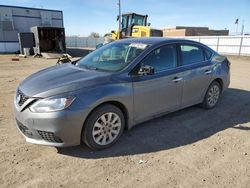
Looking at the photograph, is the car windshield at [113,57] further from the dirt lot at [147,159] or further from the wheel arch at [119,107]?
the dirt lot at [147,159]

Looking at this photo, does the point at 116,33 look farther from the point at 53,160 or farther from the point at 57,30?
the point at 53,160

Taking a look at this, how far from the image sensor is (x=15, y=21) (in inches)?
1086

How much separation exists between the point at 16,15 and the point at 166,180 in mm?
29658

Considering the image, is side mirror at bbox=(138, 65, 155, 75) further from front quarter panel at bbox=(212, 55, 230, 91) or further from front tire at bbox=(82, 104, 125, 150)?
front quarter panel at bbox=(212, 55, 230, 91)

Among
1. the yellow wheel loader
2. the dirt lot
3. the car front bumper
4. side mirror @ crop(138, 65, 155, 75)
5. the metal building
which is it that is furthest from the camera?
the metal building

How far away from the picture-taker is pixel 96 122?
136 inches

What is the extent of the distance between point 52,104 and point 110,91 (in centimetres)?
84

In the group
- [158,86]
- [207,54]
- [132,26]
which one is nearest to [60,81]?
[158,86]

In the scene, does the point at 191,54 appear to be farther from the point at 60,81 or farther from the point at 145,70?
the point at 60,81

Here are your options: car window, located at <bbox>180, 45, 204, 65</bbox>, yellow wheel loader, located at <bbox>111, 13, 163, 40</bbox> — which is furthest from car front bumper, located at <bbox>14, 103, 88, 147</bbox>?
yellow wheel loader, located at <bbox>111, 13, 163, 40</bbox>

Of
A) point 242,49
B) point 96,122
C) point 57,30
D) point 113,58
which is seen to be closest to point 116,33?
point 57,30

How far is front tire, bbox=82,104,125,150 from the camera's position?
3.39 m

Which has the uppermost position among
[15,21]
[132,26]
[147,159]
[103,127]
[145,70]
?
[15,21]

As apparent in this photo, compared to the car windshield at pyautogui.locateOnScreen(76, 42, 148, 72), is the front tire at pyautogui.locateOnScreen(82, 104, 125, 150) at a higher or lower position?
lower
